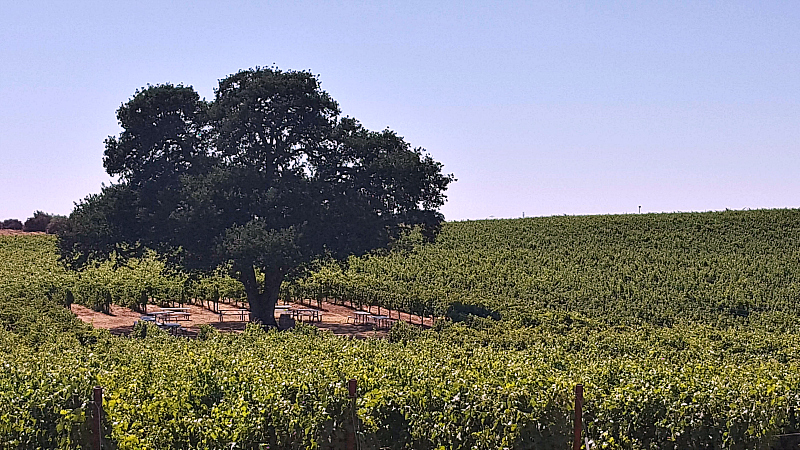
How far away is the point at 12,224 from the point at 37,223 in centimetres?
311

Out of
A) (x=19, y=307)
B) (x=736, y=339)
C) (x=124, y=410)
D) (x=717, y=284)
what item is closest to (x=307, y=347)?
(x=124, y=410)

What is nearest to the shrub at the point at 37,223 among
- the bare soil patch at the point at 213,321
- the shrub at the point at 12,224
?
the shrub at the point at 12,224

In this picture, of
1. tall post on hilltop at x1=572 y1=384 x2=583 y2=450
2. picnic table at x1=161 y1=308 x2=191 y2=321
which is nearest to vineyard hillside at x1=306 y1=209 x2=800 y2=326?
picnic table at x1=161 y1=308 x2=191 y2=321

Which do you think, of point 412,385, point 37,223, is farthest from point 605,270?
point 37,223

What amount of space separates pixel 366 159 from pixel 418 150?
6.36 feet

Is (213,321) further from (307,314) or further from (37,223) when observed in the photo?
(37,223)

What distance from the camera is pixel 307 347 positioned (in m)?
15.5

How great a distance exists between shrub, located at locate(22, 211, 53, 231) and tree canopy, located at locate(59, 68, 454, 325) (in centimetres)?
4778

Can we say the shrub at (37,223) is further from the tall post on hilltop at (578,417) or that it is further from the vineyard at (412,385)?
the tall post on hilltop at (578,417)

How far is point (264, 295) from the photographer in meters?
30.0

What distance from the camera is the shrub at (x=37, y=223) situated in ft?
241

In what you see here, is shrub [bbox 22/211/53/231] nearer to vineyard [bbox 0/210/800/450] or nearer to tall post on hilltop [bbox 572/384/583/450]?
vineyard [bbox 0/210/800/450]

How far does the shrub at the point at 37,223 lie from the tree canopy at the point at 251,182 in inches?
1881

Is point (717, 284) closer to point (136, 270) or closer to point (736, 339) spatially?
point (736, 339)
